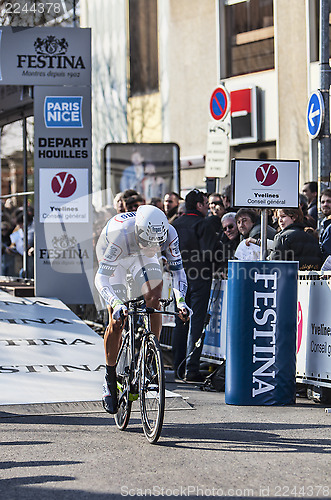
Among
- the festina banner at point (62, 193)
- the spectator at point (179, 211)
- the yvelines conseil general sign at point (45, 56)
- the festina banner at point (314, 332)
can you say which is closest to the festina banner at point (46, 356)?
the festina banner at point (62, 193)

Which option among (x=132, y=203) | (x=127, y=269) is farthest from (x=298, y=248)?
(x=127, y=269)

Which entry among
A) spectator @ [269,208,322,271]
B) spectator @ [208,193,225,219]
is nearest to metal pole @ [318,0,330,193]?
spectator @ [208,193,225,219]

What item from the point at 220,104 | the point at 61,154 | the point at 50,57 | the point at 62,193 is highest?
the point at 50,57

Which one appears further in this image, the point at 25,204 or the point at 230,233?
the point at 25,204

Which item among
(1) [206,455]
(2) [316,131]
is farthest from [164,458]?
(2) [316,131]

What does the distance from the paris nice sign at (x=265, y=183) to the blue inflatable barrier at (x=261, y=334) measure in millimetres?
808

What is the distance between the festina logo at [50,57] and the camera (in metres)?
13.5

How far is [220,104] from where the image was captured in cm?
1548

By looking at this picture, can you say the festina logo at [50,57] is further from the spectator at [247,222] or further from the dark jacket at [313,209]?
the dark jacket at [313,209]

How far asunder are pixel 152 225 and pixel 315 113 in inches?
271

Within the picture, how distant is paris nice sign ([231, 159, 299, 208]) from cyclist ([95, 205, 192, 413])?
2025mm

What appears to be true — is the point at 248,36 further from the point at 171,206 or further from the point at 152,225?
the point at 152,225

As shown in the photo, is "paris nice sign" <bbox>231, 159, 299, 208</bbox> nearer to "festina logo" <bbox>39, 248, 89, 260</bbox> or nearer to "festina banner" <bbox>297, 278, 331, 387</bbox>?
"festina banner" <bbox>297, 278, 331, 387</bbox>

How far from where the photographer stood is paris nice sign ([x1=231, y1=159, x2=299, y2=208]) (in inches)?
411
